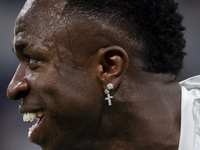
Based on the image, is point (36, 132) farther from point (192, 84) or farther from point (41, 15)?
point (192, 84)

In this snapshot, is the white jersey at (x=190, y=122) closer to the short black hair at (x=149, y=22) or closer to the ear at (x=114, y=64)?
the short black hair at (x=149, y=22)

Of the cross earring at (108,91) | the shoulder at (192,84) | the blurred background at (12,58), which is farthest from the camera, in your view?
the blurred background at (12,58)

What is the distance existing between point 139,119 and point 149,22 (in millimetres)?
314

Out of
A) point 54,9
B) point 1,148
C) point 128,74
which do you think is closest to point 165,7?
point 128,74

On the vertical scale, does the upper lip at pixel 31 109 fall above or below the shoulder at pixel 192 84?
below

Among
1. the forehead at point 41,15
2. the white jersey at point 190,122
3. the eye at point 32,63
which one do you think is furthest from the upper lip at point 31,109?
the white jersey at point 190,122

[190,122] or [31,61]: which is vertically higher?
[31,61]

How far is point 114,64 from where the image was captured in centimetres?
85

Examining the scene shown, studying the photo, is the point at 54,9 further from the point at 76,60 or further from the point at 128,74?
the point at 128,74

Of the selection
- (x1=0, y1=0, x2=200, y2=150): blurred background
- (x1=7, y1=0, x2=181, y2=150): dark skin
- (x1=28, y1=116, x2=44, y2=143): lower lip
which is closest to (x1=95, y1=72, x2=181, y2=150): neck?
(x1=7, y1=0, x2=181, y2=150): dark skin

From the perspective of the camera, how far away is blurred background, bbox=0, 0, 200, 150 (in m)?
1.81

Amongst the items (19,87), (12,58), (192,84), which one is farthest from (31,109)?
(12,58)

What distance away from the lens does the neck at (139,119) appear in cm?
85

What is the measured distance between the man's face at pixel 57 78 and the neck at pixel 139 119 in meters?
0.06
